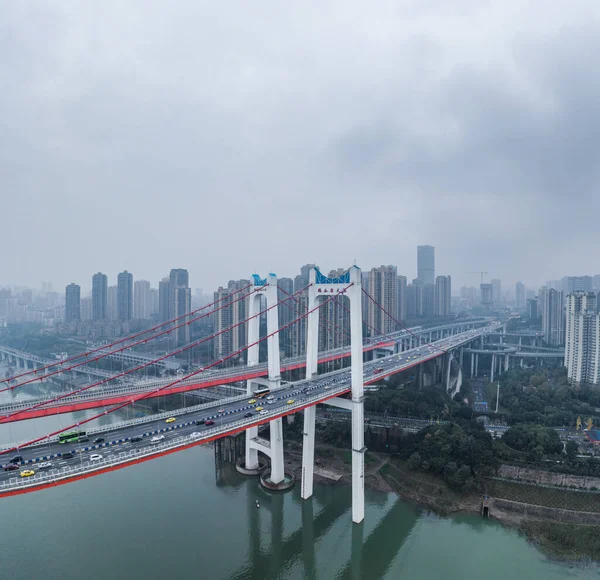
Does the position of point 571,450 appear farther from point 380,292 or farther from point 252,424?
point 380,292

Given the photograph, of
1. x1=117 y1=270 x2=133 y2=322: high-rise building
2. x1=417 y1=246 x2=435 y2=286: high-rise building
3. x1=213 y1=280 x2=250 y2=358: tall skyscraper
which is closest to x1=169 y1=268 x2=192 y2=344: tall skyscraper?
x1=117 y1=270 x2=133 y2=322: high-rise building

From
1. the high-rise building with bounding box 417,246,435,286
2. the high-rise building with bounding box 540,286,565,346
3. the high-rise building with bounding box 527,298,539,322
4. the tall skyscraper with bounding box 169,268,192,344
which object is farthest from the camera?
the high-rise building with bounding box 417,246,435,286

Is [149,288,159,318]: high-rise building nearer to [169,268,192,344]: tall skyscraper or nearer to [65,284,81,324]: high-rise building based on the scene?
[65,284,81,324]: high-rise building

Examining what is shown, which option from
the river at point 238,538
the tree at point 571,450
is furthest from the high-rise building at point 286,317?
the tree at point 571,450

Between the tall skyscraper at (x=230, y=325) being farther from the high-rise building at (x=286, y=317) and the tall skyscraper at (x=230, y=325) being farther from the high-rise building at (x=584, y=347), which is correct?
the high-rise building at (x=584, y=347)

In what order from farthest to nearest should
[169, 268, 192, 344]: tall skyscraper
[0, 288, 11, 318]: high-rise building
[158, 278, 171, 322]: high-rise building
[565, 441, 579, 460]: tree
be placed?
[0, 288, 11, 318]: high-rise building, [158, 278, 171, 322]: high-rise building, [169, 268, 192, 344]: tall skyscraper, [565, 441, 579, 460]: tree

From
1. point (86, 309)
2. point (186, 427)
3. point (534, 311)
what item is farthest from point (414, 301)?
point (186, 427)
